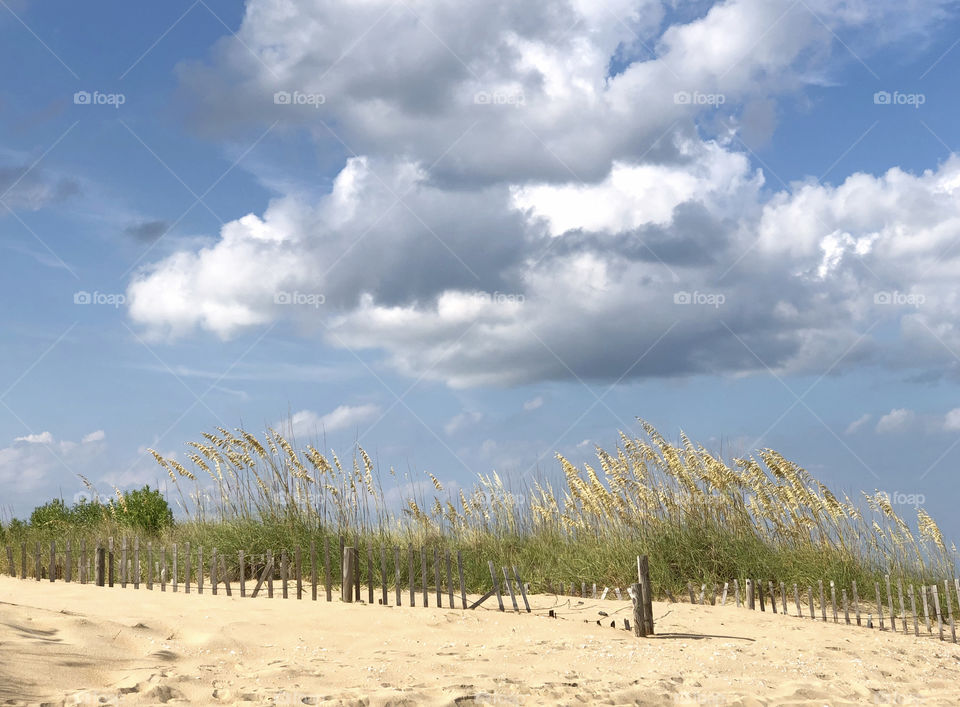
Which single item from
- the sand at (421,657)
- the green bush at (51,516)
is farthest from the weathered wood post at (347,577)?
the green bush at (51,516)

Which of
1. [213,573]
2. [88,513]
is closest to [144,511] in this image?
[88,513]

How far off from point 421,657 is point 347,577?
7.13 ft

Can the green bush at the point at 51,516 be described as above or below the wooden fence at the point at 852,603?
above

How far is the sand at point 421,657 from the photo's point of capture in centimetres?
459

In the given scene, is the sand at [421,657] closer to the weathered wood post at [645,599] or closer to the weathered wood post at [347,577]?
the weathered wood post at [645,599]

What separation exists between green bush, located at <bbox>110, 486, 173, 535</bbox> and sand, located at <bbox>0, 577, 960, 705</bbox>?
5.70m

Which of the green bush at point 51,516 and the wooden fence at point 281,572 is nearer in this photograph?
the wooden fence at point 281,572

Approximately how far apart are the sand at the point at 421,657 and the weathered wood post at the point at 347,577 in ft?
1.28

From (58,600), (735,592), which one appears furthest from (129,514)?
(735,592)

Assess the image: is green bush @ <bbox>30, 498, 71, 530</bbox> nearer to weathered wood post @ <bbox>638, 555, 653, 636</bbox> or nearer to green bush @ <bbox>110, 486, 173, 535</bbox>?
green bush @ <bbox>110, 486, 173, 535</bbox>

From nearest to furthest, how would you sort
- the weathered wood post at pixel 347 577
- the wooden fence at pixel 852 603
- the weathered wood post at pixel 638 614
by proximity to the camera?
the weathered wood post at pixel 638 614, the weathered wood post at pixel 347 577, the wooden fence at pixel 852 603

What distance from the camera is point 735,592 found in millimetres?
8586

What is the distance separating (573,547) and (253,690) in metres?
5.76

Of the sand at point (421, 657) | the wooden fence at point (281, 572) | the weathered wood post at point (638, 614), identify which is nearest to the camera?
the sand at point (421, 657)
